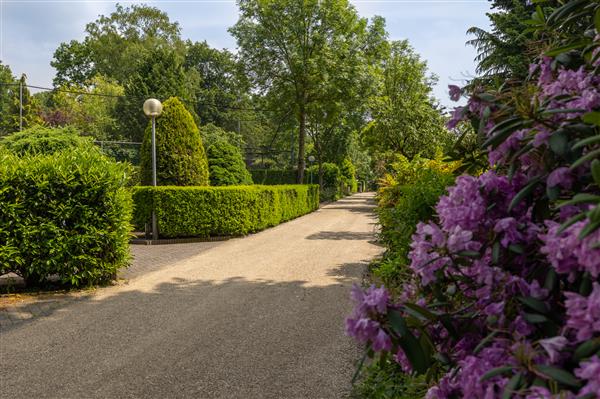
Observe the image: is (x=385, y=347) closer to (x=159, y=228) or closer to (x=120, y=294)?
(x=120, y=294)

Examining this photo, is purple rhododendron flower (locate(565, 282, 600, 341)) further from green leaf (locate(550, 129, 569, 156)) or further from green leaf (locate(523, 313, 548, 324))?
green leaf (locate(550, 129, 569, 156))

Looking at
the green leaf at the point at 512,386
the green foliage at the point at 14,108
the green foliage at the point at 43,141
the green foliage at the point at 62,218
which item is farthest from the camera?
the green foliage at the point at 14,108

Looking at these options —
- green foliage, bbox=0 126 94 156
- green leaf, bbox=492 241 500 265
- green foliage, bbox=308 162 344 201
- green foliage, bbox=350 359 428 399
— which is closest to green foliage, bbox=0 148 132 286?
green foliage, bbox=0 126 94 156

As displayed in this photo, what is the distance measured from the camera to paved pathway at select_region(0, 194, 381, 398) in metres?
3.38

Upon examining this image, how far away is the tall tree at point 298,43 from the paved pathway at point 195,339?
614 inches

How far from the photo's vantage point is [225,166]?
1572 centimetres

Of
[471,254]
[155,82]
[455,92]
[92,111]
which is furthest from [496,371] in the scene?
[92,111]

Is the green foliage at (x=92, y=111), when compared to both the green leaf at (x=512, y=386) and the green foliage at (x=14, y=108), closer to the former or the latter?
the green foliage at (x=14, y=108)

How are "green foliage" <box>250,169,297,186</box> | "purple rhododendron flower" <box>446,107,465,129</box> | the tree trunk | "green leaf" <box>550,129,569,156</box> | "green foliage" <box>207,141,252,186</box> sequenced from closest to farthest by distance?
"green leaf" <box>550,129,569,156</box>, "purple rhododendron flower" <box>446,107,465,129</box>, "green foliage" <box>207,141,252,186</box>, the tree trunk, "green foliage" <box>250,169,297,186</box>

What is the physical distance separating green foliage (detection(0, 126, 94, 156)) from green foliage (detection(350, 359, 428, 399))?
8807mm

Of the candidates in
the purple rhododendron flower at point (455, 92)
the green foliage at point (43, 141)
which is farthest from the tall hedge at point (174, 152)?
the purple rhododendron flower at point (455, 92)

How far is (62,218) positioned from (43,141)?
521cm

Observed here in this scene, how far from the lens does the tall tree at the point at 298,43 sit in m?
21.6

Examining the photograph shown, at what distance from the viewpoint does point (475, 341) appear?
121cm
